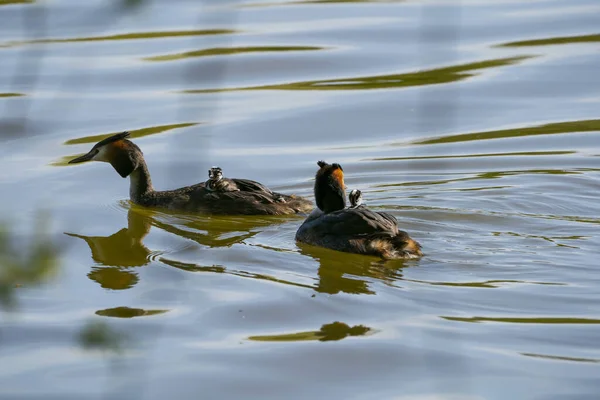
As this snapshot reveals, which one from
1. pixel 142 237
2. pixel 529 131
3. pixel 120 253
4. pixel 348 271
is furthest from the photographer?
pixel 529 131

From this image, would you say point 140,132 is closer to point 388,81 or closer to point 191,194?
point 191,194

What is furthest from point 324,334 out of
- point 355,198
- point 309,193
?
point 309,193

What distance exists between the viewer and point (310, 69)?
16.6 metres

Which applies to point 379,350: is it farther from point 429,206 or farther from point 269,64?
point 269,64

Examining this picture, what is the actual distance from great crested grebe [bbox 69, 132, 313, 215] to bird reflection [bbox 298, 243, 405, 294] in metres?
1.32

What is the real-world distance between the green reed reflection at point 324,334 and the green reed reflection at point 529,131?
585cm

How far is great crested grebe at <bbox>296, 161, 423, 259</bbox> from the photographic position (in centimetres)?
923

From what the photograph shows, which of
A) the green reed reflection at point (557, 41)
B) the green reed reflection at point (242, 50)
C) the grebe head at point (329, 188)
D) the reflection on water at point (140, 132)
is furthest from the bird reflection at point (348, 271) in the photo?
the green reed reflection at point (557, 41)

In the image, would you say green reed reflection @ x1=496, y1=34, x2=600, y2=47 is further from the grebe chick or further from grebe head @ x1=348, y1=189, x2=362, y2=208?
grebe head @ x1=348, y1=189, x2=362, y2=208

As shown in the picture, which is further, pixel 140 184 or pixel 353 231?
pixel 140 184

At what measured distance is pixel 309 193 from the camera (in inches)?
464

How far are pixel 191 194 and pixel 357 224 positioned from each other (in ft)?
7.96

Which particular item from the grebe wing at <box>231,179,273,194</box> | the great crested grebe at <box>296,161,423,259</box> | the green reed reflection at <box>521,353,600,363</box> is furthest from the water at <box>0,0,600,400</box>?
the grebe wing at <box>231,179,273,194</box>

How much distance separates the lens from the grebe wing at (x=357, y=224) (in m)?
9.40
